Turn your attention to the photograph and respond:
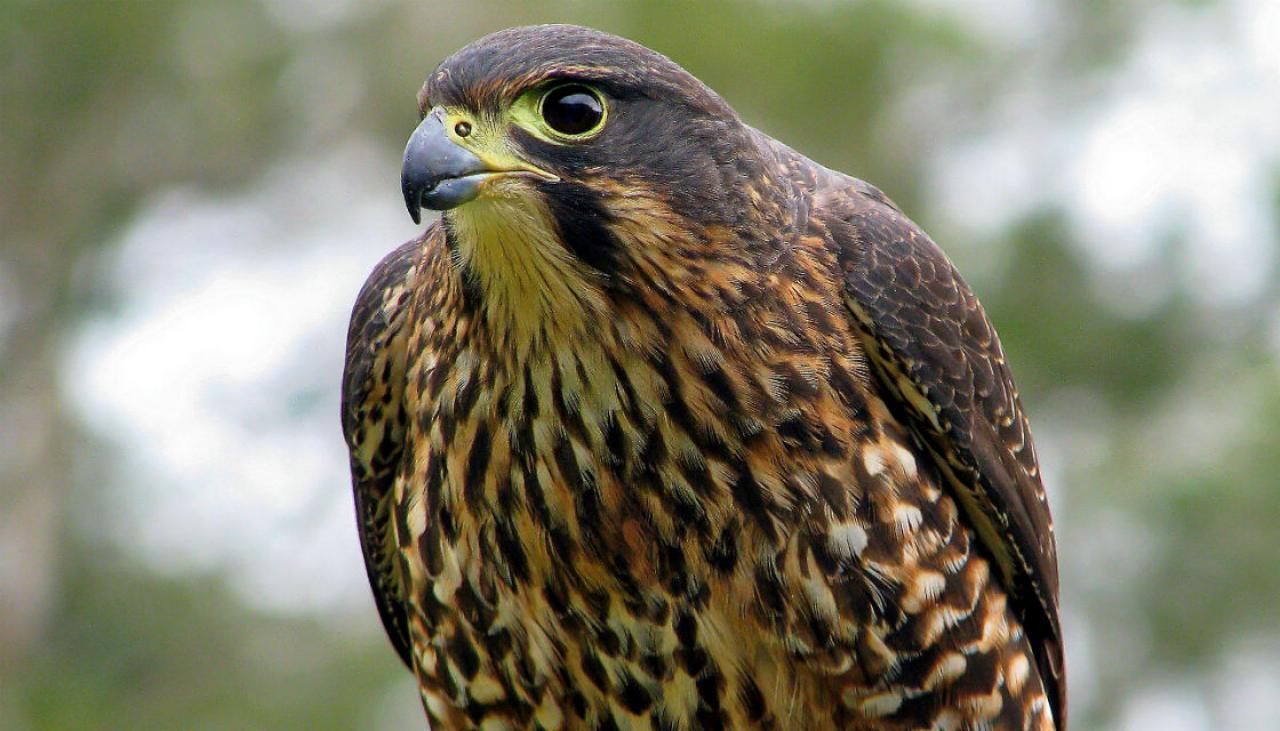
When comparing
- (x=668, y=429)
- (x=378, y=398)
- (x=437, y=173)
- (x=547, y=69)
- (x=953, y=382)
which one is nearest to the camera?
(x=437, y=173)

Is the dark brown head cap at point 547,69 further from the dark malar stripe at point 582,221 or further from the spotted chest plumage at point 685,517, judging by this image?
the spotted chest plumage at point 685,517

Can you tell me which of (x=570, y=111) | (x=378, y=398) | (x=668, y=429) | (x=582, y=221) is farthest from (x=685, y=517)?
(x=378, y=398)

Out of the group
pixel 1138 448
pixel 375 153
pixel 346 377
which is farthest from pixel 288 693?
pixel 346 377

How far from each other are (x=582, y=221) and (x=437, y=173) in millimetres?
282

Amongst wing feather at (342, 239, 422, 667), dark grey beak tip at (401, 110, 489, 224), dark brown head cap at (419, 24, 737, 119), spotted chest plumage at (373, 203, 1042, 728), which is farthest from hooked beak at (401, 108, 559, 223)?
wing feather at (342, 239, 422, 667)

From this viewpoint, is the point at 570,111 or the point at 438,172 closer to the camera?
the point at 438,172

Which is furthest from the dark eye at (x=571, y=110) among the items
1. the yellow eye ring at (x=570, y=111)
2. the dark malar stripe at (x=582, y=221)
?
the dark malar stripe at (x=582, y=221)

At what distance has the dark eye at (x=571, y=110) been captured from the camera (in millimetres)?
2781

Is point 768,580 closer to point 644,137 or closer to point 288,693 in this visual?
point 644,137

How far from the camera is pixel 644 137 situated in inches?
113

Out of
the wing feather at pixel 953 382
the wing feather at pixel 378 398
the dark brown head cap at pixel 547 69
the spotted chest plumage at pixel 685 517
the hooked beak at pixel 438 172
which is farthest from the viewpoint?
the wing feather at pixel 378 398

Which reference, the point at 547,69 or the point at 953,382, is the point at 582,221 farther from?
the point at 953,382

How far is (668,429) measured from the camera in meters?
2.94

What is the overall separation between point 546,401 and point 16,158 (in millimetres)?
12185
